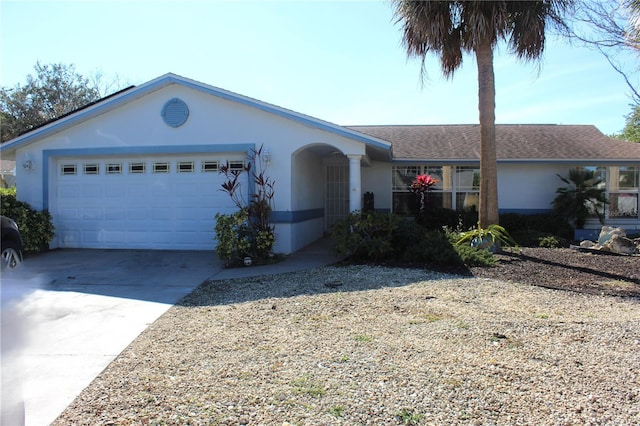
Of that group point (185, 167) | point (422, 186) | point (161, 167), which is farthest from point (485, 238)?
point (161, 167)

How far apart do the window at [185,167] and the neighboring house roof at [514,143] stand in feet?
22.3

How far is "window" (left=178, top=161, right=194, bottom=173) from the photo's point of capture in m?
11.1

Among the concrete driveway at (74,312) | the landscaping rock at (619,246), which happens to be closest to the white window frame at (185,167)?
the concrete driveway at (74,312)

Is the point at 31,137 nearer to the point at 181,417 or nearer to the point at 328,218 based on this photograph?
the point at 328,218

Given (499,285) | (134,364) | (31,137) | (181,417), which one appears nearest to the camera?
(181,417)

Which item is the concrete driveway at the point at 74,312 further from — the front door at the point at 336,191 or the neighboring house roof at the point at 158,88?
the front door at the point at 336,191

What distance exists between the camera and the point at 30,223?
1060cm

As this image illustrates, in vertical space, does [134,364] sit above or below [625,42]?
below

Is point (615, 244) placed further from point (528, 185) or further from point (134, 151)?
point (134, 151)

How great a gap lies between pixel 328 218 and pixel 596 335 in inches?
468

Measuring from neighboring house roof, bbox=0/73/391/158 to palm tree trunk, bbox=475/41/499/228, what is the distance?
2.33m

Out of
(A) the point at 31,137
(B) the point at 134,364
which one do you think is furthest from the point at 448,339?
(A) the point at 31,137

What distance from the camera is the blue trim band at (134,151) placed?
35.1 feet

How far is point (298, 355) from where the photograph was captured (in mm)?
4148
